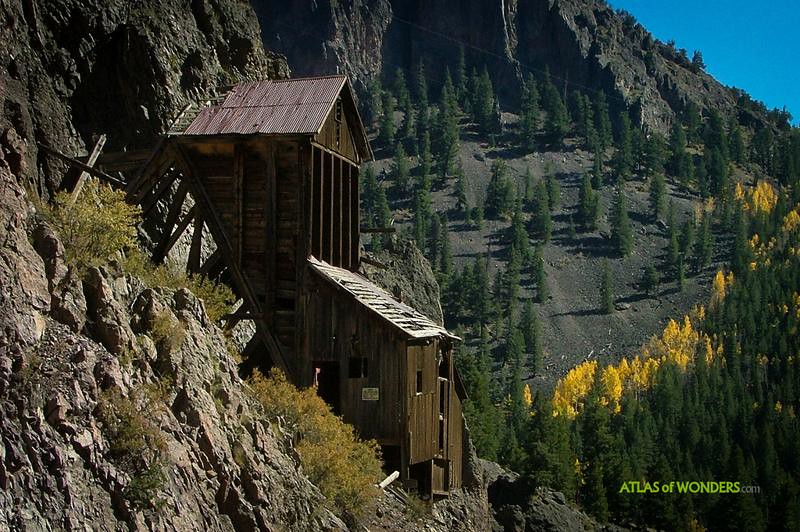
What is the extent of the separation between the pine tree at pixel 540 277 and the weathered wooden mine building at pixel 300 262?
121511 mm

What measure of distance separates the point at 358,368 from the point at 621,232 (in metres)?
140

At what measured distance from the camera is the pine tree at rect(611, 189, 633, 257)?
15800 centimetres

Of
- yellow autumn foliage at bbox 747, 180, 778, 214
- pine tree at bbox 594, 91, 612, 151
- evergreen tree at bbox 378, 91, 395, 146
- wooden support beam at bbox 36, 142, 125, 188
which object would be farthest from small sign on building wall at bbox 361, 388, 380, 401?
pine tree at bbox 594, 91, 612, 151

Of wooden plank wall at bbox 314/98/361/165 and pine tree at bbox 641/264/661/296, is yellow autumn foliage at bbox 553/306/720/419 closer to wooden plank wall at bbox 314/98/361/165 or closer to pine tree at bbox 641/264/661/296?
→ pine tree at bbox 641/264/661/296

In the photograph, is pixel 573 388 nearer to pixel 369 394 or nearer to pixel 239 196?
pixel 369 394

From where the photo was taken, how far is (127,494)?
11.9 metres

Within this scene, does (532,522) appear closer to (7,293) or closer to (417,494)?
(417,494)

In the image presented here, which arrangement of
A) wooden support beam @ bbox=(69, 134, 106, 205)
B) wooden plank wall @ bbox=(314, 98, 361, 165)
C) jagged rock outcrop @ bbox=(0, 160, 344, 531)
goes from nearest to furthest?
1. jagged rock outcrop @ bbox=(0, 160, 344, 531)
2. wooden support beam @ bbox=(69, 134, 106, 205)
3. wooden plank wall @ bbox=(314, 98, 361, 165)

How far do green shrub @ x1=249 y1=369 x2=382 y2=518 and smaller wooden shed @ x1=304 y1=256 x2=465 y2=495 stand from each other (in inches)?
35.0

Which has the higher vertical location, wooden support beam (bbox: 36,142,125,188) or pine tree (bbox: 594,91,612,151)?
pine tree (bbox: 594,91,612,151)

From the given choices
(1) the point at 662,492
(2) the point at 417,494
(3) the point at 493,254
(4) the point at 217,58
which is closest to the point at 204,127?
(4) the point at 217,58

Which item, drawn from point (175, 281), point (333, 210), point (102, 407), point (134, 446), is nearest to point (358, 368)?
point (333, 210)

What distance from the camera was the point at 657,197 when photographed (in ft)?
555

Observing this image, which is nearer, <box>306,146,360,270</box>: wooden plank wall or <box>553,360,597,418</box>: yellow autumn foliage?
<box>306,146,360,270</box>: wooden plank wall
